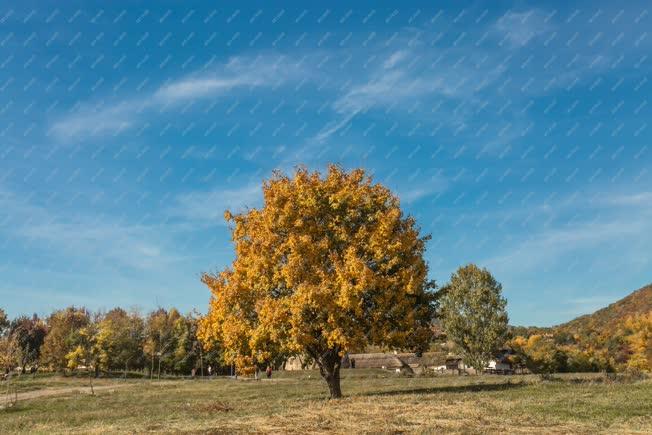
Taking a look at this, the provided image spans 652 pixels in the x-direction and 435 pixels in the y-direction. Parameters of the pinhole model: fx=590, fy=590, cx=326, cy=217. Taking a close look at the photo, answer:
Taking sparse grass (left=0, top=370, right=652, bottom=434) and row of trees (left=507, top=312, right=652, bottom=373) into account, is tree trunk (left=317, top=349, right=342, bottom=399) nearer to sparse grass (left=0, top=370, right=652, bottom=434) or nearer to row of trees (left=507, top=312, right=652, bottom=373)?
sparse grass (left=0, top=370, right=652, bottom=434)

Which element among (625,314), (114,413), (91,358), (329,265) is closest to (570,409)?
(329,265)

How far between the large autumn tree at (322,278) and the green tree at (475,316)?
1869 inches

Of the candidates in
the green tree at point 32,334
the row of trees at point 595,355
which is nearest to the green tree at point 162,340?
the green tree at point 32,334

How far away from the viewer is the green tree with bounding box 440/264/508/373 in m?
81.4

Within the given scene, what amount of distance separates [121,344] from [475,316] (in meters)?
60.2

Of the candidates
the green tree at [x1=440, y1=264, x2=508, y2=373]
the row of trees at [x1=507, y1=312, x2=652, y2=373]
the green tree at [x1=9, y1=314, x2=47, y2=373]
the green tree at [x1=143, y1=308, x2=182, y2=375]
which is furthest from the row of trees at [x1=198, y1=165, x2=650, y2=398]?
the green tree at [x1=9, y1=314, x2=47, y2=373]

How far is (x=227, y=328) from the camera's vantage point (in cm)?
3497

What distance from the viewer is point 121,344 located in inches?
4018

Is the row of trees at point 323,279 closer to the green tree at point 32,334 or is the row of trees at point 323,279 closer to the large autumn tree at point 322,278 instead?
the large autumn tree at point 322,278

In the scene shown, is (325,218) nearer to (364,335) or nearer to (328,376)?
(364,335)

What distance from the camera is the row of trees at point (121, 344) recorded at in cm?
9981

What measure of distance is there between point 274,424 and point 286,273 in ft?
35.5

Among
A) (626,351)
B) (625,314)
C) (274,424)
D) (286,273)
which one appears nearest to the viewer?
(274,424)

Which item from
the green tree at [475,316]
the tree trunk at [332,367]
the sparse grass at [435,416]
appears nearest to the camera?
the sparse grass at [435,416]
